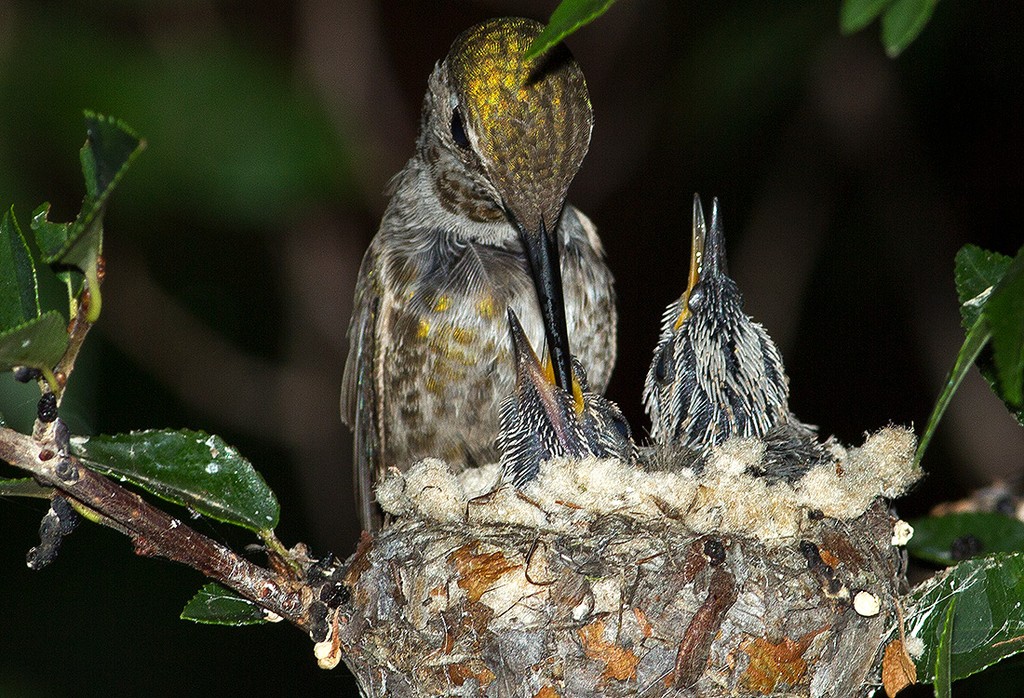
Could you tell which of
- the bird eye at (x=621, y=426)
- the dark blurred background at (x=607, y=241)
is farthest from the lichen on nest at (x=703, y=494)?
the dark blurred background at (x=607, y=241)

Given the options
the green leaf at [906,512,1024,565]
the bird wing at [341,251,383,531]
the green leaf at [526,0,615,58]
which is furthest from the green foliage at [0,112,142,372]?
the green leaf at [906,512,1024,565]

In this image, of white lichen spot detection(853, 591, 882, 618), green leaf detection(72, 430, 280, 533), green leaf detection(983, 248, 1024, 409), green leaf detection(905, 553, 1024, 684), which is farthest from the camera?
white lichen spot detection(853, 591, 882, 618)

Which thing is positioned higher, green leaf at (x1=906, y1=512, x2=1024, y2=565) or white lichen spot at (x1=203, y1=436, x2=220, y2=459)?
white lichen spot at (x1=203, y1=436, x2=220, y2=459)

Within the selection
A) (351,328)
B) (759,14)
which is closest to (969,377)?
(759,14)

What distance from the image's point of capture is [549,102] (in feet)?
7.79

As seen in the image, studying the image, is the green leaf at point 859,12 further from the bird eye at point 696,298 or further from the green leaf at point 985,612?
the bird eye at point 696,298

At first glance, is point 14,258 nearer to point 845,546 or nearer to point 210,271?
point 845,546

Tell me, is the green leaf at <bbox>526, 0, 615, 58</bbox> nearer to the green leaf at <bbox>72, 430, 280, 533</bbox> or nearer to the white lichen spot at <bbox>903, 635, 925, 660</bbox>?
the green leaf at <bbox>72, 430, 280, 533</bbox>

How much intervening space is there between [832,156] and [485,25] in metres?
2.78

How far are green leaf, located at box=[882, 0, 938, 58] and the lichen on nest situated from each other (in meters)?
1.19

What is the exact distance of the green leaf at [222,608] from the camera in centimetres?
190

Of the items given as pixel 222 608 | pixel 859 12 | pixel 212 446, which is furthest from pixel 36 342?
pixel 859 12

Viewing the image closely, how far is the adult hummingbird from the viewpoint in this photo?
95.0 inches

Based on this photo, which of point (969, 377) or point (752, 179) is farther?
point (752, 179)
